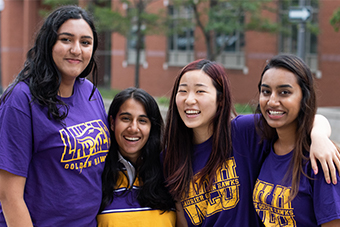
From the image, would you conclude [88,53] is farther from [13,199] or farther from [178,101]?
[13,199]

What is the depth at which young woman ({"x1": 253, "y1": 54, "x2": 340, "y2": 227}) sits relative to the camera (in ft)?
7.48

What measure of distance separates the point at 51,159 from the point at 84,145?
0.23m

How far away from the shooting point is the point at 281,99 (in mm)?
2479

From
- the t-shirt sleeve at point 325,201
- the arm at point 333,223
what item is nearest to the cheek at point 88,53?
the t-shirt sleeve at point 325,201

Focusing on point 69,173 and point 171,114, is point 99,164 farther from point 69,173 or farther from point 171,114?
point 171,114

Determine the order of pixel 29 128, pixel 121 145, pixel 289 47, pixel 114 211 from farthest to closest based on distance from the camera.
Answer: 1. pixel 289 47
2. pixel 121 145
3. pixel 114 211
4. pixel 29 128

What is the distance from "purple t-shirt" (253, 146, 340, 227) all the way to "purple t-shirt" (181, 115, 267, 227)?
0.12 meters

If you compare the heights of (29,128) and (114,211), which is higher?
(29,128)

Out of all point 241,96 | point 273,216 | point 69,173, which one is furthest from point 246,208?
point 241,96

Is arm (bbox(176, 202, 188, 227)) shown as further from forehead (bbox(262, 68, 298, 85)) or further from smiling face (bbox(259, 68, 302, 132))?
forehead (bbox(262, 68, 298, 85))

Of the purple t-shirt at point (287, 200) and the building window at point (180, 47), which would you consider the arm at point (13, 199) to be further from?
the building window at point (180, 47)

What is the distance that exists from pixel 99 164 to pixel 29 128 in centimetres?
57

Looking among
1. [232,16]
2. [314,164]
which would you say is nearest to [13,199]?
[314,164]

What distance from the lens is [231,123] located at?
295cm
